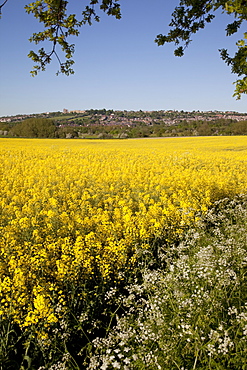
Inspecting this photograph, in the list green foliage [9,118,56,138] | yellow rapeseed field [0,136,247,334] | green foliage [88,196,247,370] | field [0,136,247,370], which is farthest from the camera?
green foliage [9,118,56,138]

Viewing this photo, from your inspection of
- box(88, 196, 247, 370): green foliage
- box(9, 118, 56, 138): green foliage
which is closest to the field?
box(88, 196, 247, 370): green foliage

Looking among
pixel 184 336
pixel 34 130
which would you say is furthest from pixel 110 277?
pixel 34 130

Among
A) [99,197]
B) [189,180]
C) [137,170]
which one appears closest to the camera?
[99,197]

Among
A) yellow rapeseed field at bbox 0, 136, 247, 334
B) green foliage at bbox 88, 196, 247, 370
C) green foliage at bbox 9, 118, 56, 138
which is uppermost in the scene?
green foliage at bbox 9, 118, 56, 138

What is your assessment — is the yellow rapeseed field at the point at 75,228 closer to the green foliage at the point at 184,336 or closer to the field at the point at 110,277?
the field at the point at 110,277

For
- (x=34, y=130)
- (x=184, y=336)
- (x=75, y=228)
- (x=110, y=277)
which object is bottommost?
(x=110, y=277)

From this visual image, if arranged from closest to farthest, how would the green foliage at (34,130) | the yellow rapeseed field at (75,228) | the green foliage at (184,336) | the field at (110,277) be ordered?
the green foliage at (184,336)
the field at (110,277)
the yellow rapeseed field at (75,228)
the green foliage at (34,130)

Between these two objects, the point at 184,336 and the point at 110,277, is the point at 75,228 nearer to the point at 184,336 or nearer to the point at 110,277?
the point at 110,277

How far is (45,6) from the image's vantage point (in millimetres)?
3182

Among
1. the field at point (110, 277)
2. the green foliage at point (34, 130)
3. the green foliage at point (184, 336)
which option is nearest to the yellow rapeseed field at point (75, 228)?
the field at point (110, 277)

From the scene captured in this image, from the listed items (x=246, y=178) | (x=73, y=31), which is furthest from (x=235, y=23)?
(x=246, y=178)

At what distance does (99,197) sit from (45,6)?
219 inches

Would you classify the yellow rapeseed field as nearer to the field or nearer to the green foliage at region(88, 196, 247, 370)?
the field

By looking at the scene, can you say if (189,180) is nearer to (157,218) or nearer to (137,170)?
(137,170)
